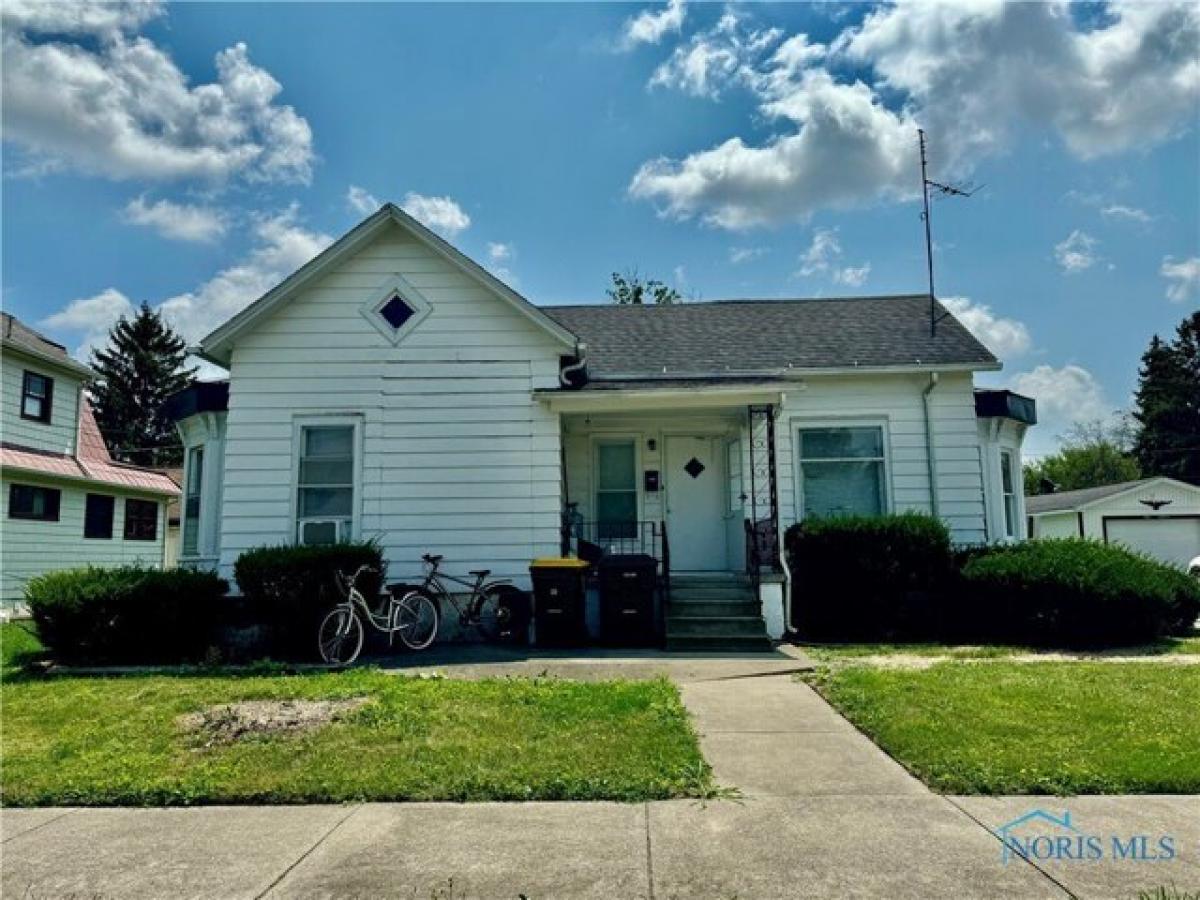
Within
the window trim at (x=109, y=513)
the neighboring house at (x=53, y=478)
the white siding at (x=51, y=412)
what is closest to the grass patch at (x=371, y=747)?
the neighboring house at (x=53, y=478)

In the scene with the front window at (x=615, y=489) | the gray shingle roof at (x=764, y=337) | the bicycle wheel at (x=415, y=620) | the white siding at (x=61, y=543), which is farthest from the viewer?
the white siding at (x=61, y=543)

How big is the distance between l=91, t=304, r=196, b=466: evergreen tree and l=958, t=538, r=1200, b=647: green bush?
4804 centimetres

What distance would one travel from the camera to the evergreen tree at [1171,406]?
43.5m

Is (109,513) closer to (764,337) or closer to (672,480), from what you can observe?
(672,480)

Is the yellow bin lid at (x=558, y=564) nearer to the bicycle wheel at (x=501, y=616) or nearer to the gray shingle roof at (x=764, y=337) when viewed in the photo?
the bicycle wheel at (x=501, y=616)

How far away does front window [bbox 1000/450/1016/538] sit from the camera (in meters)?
13.7

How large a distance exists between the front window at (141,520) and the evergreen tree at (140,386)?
24.9 meters

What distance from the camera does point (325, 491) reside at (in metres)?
11.6

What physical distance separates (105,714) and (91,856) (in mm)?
3295

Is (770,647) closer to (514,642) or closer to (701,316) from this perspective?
(514,642)

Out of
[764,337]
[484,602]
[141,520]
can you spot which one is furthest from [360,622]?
[141,520]

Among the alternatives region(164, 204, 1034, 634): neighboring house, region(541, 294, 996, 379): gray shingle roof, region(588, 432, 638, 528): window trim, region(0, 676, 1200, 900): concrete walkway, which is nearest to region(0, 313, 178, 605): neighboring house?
region(164, 204, 1034, 634): neighboring house

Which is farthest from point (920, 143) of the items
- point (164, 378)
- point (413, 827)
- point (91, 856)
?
point (164, 378)

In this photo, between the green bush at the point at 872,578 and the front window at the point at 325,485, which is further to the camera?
the front window at the point at 325,485
